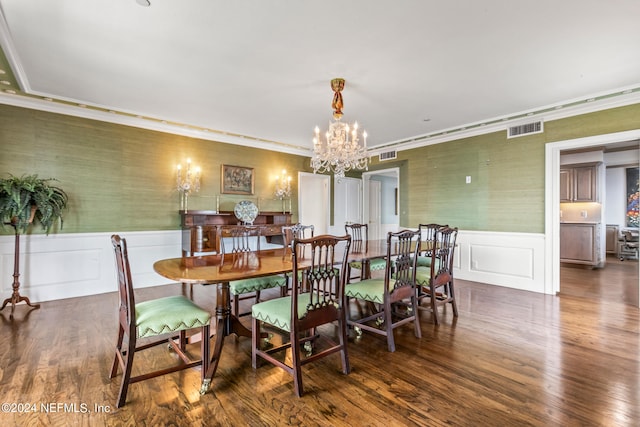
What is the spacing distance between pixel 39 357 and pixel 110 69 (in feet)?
8.76

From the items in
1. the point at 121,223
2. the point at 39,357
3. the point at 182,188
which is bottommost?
the point at 39,357

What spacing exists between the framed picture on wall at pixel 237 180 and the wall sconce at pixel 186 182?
1.59 feet

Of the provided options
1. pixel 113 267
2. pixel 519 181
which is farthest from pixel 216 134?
pixel 519 181

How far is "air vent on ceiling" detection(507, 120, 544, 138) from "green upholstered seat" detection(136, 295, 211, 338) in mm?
4926

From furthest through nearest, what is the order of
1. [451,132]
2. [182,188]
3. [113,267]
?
[451,132] < [182,188] < [113,267]

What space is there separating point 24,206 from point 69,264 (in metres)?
1.06

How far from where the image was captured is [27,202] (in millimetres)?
3395

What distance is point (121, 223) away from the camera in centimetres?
452

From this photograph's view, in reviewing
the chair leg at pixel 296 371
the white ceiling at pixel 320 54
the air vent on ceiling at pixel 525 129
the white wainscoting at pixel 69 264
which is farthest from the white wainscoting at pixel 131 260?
the chair leg at pixel 296 371

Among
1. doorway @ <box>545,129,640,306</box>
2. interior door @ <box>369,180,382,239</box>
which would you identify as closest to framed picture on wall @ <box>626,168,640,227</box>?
doorway @ <box>545,129,640,306</box>

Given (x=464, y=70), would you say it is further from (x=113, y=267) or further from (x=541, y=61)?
(x=113, y=267)

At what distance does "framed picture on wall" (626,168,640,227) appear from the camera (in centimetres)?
725

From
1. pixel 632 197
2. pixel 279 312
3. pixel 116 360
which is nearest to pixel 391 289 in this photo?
pixel 279 312

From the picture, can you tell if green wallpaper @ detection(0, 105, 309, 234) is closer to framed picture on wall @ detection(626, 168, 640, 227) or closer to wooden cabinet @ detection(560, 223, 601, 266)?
wooden cabinet @ detection(560, 223, 601, 266)
